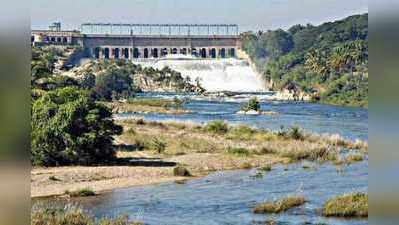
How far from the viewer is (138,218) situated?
6766 millimetres

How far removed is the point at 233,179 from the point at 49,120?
258 centimetres

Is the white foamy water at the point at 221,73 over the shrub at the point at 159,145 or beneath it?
over

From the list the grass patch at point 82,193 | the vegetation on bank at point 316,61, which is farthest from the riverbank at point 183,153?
the vegetation on bank at point 316,61

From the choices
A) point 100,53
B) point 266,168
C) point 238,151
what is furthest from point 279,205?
point 100,53

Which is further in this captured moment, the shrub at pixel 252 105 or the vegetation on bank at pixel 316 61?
the vegetation on bank at pixel 316 61

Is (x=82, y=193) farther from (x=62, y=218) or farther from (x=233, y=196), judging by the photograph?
(x=62, y=218)

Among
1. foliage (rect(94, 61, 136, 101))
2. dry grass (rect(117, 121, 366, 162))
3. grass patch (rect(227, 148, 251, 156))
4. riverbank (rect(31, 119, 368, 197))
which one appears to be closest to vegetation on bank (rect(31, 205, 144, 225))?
riverbank (rect(31, 119, 368, 197))

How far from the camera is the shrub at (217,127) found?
1295 cm

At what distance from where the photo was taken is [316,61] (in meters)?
24.0

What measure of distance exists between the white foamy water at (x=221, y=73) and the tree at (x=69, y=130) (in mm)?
10107

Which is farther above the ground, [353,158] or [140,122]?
[140,122]

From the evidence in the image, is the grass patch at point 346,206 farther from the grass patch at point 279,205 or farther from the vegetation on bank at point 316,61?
the vegetation on bank at point 316,61

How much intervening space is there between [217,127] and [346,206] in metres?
6.46
